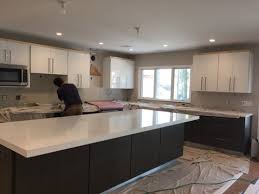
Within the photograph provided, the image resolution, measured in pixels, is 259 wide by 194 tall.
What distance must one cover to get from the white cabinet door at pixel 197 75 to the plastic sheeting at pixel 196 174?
159cm

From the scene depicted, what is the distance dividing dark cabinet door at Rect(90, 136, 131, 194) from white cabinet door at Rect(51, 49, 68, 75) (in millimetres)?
2899

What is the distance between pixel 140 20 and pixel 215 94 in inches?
123

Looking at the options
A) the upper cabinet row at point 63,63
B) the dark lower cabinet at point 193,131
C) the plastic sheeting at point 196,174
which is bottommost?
the plastic sheeting at point 196,174

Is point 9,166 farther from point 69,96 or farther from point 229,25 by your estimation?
point 229,25

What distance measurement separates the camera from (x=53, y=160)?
A: 2.20 metres

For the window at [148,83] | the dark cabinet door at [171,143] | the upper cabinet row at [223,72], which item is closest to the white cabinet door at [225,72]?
the upper cabinet row at [223,72]

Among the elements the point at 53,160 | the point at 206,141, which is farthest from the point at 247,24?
the point at 53,160

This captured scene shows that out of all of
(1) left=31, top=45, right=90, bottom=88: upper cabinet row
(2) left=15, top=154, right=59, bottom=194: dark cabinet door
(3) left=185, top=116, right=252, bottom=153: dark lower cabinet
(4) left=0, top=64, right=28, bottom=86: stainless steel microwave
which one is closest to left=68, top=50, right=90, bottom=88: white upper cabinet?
(1) left=31, top=45, right=90, bottom=88: upper cabinet row

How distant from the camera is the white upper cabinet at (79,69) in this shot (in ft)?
17.7

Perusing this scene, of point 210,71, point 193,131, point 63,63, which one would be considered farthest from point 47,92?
point 210,71

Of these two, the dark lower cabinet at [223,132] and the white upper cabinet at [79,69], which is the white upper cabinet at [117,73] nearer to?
the white upper cabinet at [79,69]

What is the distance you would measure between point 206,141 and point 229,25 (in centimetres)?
264

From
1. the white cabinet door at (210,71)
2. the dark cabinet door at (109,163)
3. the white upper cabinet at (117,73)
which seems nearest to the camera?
the dark cabinet door at (109,163)

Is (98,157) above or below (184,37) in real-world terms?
below
